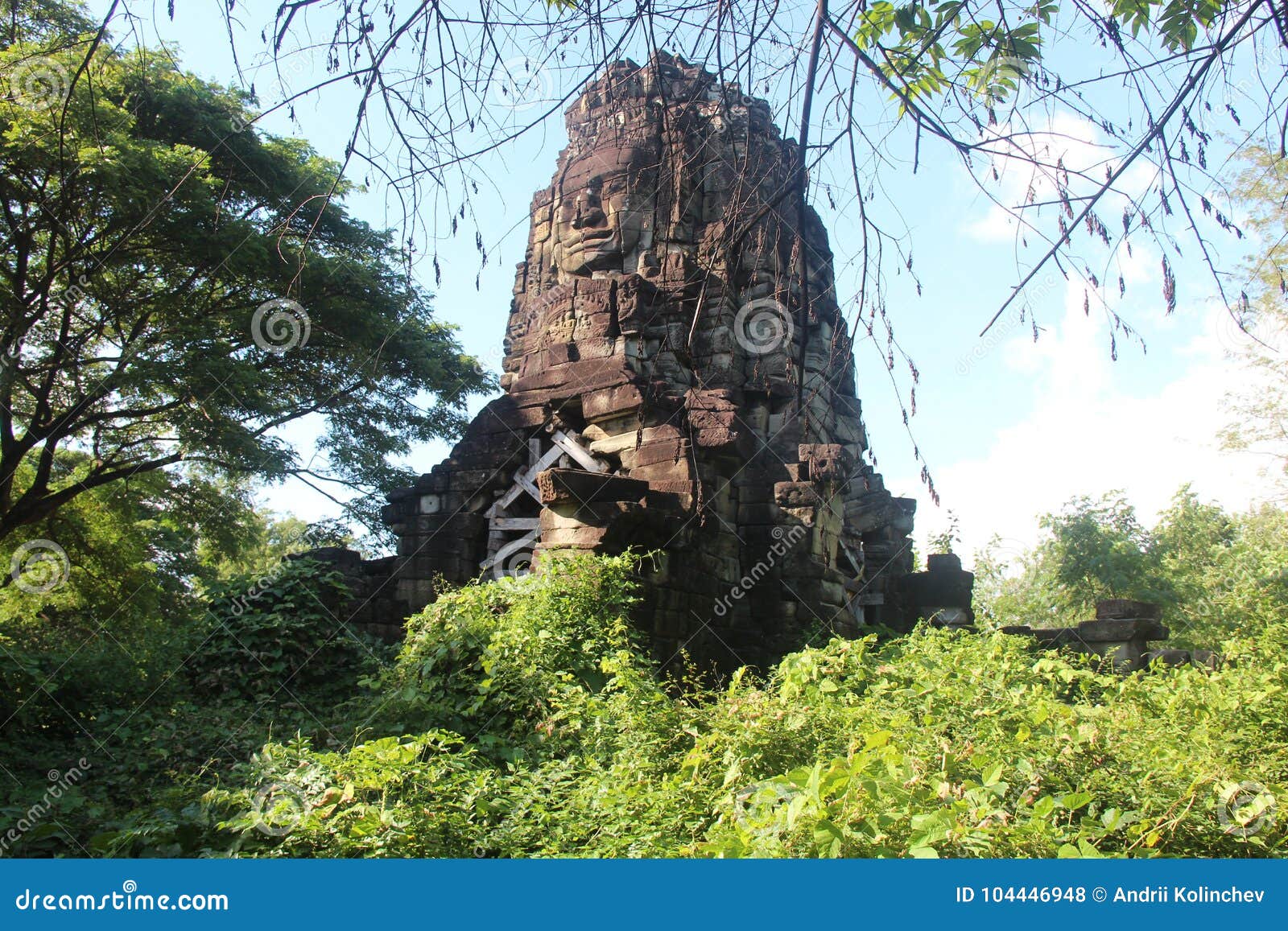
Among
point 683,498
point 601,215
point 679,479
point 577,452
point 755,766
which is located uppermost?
point 601,215

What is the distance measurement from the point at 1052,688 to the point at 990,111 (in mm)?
4369

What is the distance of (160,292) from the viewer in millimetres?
13312

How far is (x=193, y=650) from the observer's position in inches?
311

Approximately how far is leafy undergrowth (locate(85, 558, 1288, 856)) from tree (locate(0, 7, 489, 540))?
611cm

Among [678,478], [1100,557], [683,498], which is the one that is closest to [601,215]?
[678,478]

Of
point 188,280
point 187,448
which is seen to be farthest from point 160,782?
point 188,280

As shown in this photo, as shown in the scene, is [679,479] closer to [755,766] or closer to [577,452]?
[577,452]

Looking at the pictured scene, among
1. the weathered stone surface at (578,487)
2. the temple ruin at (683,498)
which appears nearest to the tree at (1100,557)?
the temple ruin at (683,498)

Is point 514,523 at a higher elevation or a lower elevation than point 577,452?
lower

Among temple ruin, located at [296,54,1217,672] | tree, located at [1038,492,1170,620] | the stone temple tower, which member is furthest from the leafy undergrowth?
tree, located at [1038,492,1170,620]

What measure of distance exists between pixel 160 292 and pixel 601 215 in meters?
6.53

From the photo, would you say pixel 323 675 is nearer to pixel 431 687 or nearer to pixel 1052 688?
pixel 431 687

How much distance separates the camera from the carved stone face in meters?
13.0

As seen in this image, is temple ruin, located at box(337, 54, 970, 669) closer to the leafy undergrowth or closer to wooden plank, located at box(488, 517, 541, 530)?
wooden plank, located at box(488, 517, 541, 530)
